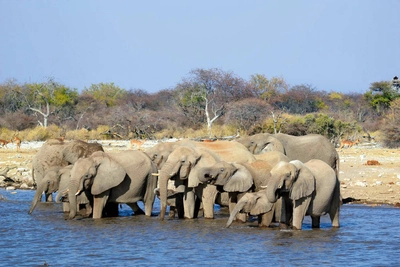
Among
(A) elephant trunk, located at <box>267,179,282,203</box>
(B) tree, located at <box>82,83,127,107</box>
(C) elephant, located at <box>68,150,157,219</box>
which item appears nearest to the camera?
(A) elephant trunk, located at <box>267,179,282,203</box>

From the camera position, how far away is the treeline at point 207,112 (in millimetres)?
39469

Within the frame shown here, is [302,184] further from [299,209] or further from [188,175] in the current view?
[188,175]

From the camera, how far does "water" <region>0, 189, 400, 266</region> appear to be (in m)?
10.9

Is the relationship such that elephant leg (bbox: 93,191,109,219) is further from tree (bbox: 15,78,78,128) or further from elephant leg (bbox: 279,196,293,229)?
tree (bbox: 15,78,78,128)

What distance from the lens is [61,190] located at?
15.5 m

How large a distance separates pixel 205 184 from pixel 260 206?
1681 millimetres

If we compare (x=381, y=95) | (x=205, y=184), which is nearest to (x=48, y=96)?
(x=381, y=95)

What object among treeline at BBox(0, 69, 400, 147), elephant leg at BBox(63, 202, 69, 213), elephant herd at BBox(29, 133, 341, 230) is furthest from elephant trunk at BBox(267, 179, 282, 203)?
treeline at BBox(0, 69, 400, 147)

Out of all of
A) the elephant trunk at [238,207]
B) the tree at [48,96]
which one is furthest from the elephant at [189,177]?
the tree at [48,96]

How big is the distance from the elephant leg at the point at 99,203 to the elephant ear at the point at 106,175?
0.26 metres

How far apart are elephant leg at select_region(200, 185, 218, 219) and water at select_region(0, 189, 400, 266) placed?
0.18 meters

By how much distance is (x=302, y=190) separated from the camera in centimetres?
1214

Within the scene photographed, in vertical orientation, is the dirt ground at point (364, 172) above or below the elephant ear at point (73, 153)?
below

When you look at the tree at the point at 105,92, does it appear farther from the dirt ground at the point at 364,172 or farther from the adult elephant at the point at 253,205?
the adult elephant at the point at 253,205
